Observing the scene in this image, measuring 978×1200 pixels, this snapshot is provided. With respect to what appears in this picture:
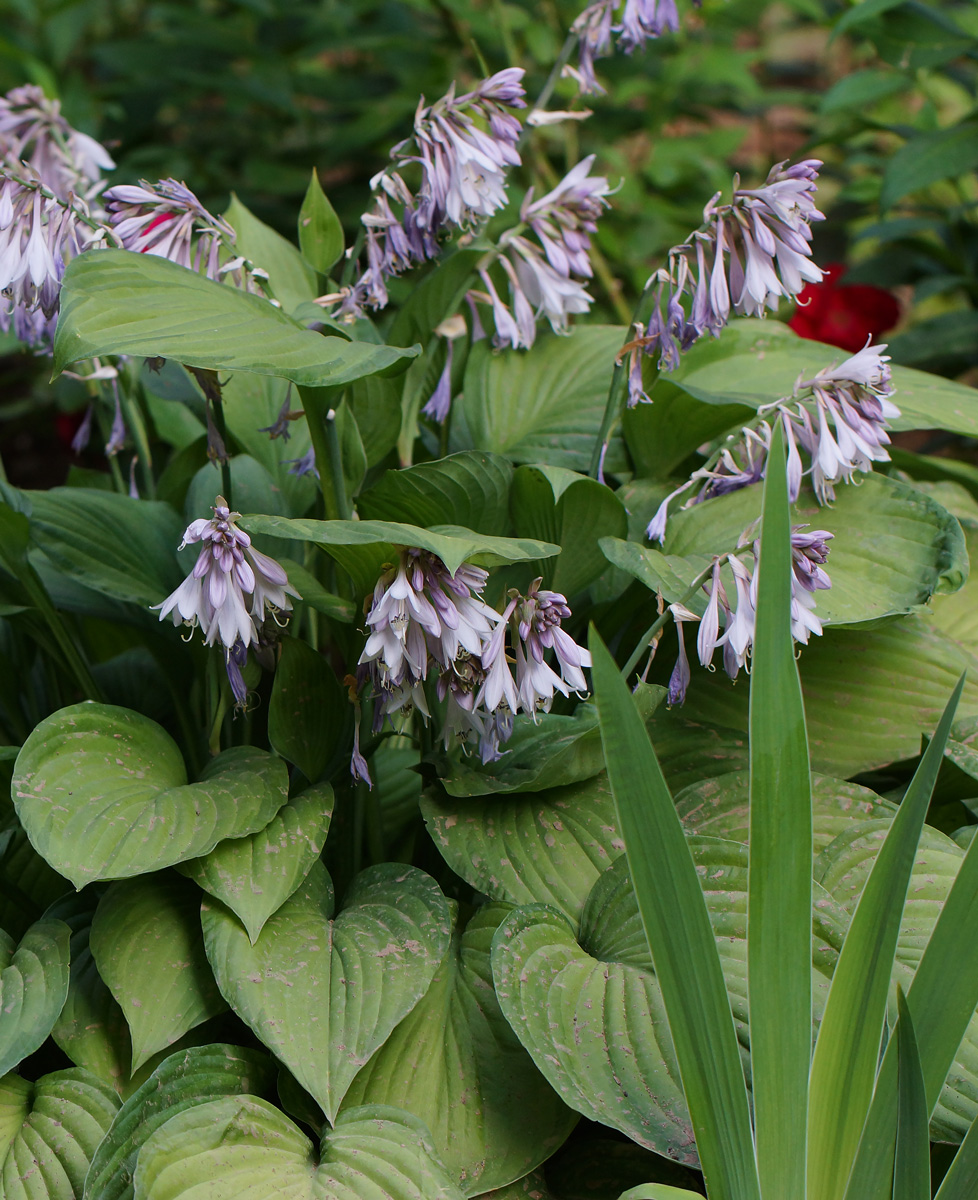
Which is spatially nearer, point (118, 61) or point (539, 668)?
point (539, 668)

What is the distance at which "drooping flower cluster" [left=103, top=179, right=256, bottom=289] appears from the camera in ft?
3.23

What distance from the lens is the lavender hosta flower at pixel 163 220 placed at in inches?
38.7

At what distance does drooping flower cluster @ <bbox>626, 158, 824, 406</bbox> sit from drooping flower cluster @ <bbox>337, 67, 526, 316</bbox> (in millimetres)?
206

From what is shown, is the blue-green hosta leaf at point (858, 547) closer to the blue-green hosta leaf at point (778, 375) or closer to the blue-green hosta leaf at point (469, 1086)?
the blue-green hosta leaf at point (778, 375)

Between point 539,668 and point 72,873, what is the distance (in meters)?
0.39

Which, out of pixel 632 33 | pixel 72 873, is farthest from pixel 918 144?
pixel 72 873

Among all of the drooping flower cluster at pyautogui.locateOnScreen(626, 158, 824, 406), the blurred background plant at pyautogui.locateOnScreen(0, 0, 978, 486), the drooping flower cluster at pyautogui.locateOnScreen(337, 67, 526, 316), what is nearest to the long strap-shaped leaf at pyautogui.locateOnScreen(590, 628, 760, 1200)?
the drooping flower cluster at pyautogui.locateOnScreen(626, 158, 824, 406)

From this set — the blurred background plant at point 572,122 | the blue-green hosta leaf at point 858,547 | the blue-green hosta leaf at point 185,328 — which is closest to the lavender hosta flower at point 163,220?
the blue-green hosta leaf at point 185,328

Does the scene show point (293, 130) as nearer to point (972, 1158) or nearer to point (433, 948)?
point (433, 948)

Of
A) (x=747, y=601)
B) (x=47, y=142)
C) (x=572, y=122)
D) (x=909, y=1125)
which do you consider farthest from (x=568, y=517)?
(x=572, y=122)

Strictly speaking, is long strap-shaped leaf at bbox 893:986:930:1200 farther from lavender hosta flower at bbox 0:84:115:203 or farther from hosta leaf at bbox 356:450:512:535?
lavender hosta flower at bbox 0:84:115:203

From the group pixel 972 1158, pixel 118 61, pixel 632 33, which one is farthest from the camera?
pixel 118 61

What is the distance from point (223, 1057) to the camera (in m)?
0.88

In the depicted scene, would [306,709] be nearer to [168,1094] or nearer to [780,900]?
[168,1094]
